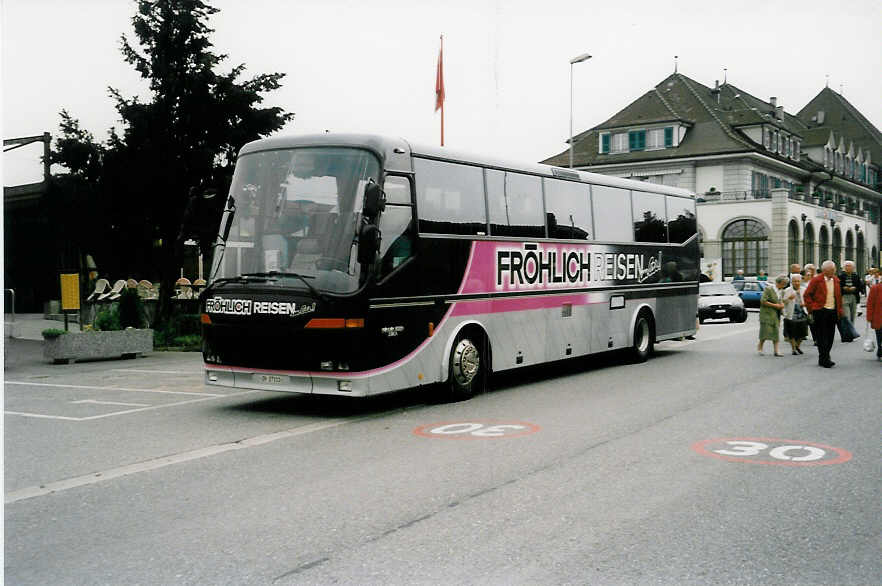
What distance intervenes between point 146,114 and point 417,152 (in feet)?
47.6

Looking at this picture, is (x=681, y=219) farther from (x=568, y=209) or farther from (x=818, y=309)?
(x=568, y=209)

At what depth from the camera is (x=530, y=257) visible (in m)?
14.2

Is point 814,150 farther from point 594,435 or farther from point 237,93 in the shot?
point 594,435

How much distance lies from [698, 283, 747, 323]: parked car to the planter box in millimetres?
19596

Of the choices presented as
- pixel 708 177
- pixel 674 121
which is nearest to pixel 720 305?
pixel 708 177

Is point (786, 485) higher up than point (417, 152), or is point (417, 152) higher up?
point (417, 152)

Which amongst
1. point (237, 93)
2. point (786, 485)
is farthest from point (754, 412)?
point (237, 93)

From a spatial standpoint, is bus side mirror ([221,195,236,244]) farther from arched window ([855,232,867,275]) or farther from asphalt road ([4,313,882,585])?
arched window ([855,232,867,275])

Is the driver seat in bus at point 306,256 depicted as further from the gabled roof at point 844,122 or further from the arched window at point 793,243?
the gabled roof at point 844,122

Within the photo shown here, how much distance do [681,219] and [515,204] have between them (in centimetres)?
716

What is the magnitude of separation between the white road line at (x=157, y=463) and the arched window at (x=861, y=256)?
234ft

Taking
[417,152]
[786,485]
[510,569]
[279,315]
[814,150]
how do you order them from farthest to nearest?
1. [814,150]
2. [417,152]
3. [279,315]
4. [786,485]
5. [510,569]

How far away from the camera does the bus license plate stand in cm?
1085

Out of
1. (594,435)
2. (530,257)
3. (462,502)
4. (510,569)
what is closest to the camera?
(510,569)
